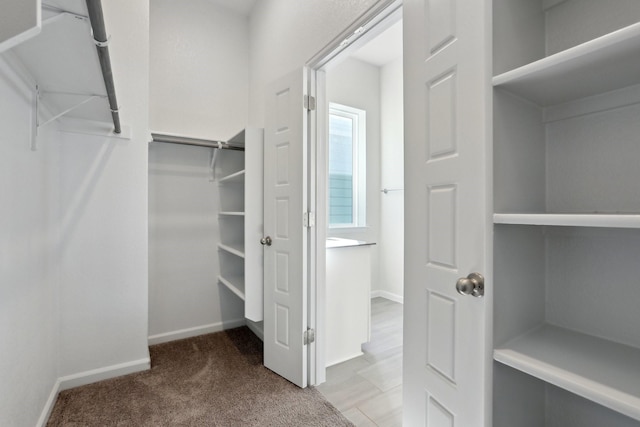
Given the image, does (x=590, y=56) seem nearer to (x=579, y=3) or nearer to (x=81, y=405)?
(x=579, y=3)

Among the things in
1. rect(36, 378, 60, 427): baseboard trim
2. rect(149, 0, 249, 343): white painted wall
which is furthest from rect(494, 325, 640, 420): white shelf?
rect(149, 0, 249, 343): white painted wall

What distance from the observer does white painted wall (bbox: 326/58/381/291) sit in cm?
360

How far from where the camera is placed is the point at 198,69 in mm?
2674

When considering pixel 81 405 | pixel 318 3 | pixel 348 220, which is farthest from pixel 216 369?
pixel 318 3

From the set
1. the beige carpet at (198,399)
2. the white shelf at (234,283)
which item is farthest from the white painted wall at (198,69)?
the beige carpet at (198,399)

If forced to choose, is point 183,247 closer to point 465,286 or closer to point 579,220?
point 465,286

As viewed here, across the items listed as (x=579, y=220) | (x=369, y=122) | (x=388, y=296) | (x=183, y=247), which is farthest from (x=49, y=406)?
(x=369, y=122)

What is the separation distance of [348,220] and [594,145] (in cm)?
299

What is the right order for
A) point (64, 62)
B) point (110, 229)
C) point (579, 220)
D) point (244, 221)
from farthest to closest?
point (244, 221), point (110, 229), point (64, 62), point (579, 220)

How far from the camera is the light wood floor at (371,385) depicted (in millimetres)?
1629

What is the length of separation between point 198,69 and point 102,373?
8.29ft

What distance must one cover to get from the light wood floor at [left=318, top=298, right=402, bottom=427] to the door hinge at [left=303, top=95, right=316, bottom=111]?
1.79m

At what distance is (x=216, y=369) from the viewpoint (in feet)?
6.82

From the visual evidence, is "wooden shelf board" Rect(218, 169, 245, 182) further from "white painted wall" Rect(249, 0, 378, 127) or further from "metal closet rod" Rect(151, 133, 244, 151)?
"white painted wall" Rect(249, 0, 378, 127)
